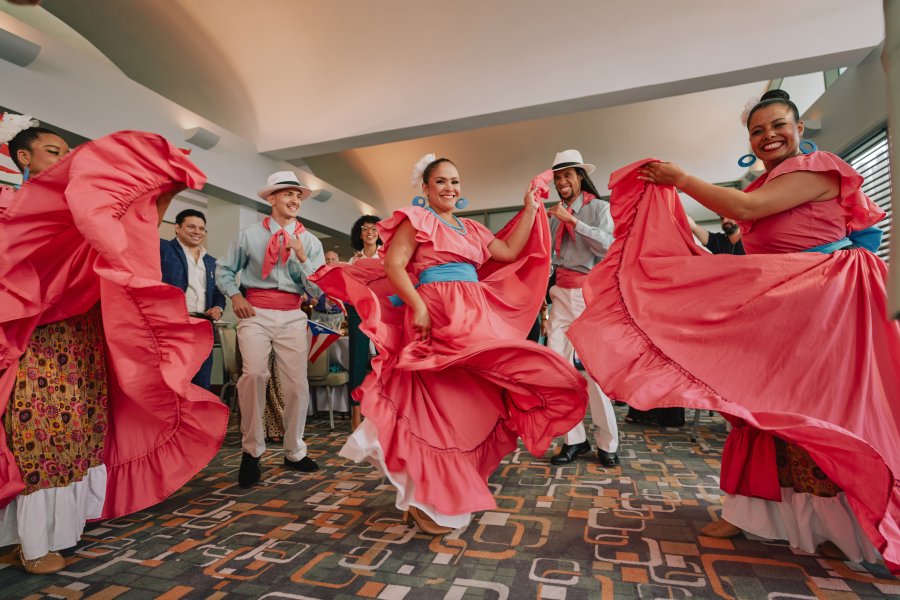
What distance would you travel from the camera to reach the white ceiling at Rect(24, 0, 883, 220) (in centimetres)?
479

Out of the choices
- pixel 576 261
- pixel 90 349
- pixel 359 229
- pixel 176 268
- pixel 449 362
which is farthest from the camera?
pixel 359 229

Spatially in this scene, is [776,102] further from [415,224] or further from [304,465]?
[304,465]

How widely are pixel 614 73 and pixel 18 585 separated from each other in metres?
5.85

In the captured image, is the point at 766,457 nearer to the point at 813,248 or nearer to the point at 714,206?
the point at 813,248

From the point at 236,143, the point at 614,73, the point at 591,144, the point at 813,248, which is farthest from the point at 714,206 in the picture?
the point at 591,144

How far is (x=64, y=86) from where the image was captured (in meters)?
4.50

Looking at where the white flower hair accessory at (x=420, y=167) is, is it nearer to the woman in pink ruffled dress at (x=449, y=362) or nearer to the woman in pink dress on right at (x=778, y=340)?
the woman in pink ruffled dress at (x=449, y=362)

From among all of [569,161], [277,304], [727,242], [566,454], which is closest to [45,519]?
[277,304]

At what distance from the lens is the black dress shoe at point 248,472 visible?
2.61 m

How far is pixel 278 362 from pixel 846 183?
2.78 meters

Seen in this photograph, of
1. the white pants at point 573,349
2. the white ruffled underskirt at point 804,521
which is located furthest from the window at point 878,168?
the white ruffled underskirt at point 804,521

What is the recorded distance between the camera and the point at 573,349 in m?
2.88

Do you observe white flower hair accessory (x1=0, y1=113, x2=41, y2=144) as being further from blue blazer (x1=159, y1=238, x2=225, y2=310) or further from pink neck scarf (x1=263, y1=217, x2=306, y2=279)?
blue blazer (x1=159, y1=238, x2=225, y2=310)

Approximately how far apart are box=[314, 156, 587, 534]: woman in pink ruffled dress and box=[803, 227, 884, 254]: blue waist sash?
94 cm
